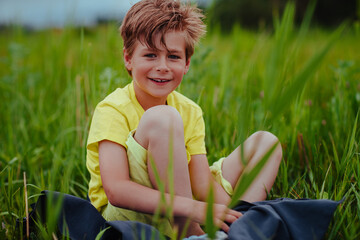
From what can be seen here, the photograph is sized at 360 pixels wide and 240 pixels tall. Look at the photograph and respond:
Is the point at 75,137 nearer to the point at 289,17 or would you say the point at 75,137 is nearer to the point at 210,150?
the point at 210,150

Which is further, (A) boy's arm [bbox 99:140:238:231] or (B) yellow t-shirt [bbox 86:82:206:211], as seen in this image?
(B) yellow t-shirt [bbox 86:82:206:211]

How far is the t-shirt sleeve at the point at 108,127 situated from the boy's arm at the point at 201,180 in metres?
0.30

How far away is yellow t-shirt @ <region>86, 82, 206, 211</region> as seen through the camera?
109cm

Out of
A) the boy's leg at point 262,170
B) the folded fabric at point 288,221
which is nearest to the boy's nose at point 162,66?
the boy's leg at point 262,170

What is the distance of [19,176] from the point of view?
1520 millimetres

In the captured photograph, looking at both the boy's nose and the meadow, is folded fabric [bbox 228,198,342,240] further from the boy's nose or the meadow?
the boy's nose

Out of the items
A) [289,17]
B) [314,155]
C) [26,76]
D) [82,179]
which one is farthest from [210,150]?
[26,76]

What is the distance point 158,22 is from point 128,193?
0.53 meters

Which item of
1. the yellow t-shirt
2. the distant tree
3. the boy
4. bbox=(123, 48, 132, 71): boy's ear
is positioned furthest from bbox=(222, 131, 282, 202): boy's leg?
the distant tree

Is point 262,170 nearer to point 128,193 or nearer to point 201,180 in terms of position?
point 201,180

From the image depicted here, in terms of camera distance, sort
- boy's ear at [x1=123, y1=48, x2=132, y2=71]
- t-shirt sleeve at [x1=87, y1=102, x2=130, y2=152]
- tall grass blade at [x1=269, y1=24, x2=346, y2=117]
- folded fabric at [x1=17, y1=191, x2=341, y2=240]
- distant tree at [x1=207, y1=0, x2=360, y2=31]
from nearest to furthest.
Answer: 1. tall grass blade at [x1=269, y1=24, x2=346, y2=117]
2. folded fabric at [x1=17, y1=191, x2=341, y2=240]
3. t-shirt sleeve at [x1=87, y1=102, x2=130, y2=152]
4. boy's ear at [x1=123, y1=48, x2=132, y2=71]
5. distant tree at [x1=207, y1=0, x2=360, y2=31]

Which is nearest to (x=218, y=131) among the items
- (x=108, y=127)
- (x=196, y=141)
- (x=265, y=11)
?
(x=196, y=141)

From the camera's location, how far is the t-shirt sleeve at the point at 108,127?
1.08 meters

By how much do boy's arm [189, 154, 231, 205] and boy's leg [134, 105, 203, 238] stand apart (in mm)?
233
